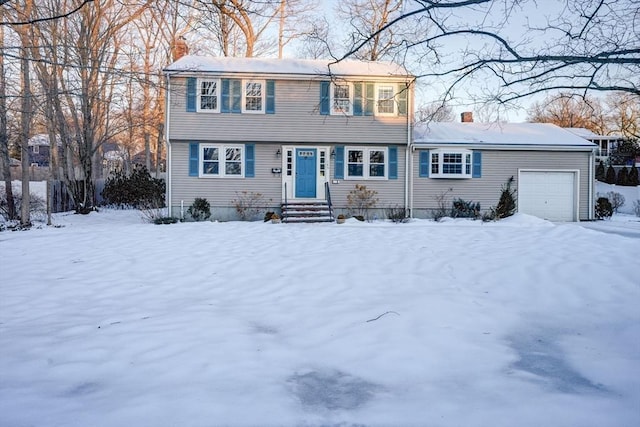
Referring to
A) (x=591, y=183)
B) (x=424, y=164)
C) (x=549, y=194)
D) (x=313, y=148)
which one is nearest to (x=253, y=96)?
(x=313, y=148)

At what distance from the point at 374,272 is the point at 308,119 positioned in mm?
11057

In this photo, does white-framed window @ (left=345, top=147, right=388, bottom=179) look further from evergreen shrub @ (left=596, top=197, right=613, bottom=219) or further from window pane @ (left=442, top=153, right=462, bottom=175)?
evergreen shrub @ (left=596, top=197, right=613, bottom=219)

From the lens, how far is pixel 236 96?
17.5 m

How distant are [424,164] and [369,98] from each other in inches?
131

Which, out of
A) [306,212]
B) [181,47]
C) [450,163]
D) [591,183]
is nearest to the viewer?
[306,212]

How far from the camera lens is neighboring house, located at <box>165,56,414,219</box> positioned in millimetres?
17438

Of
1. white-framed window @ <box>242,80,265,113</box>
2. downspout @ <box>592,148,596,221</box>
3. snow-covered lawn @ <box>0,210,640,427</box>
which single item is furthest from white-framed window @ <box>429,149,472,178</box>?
snow-covered lawn @ <box>0,210,640,427</box>

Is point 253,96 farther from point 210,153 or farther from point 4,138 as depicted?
point 4,138

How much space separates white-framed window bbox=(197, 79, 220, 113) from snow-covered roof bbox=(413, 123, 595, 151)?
24.9 ft

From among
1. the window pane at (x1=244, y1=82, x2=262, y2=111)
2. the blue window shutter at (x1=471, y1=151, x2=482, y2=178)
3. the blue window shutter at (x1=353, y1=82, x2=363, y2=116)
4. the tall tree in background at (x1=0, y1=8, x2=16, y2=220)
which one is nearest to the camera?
the tall tree in background at (x1=0, y1=8, x2=16, y2=220)

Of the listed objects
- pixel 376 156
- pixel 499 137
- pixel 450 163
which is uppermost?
pixel 499 137

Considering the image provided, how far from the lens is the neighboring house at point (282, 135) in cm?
1744

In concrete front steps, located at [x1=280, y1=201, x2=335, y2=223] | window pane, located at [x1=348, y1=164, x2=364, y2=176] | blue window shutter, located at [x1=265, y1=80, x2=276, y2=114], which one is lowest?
concrete front steps, located at [x1=280, y1=201, x2=335, y2=223]

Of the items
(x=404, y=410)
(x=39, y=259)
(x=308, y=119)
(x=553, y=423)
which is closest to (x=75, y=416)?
(x=404, y=410)
